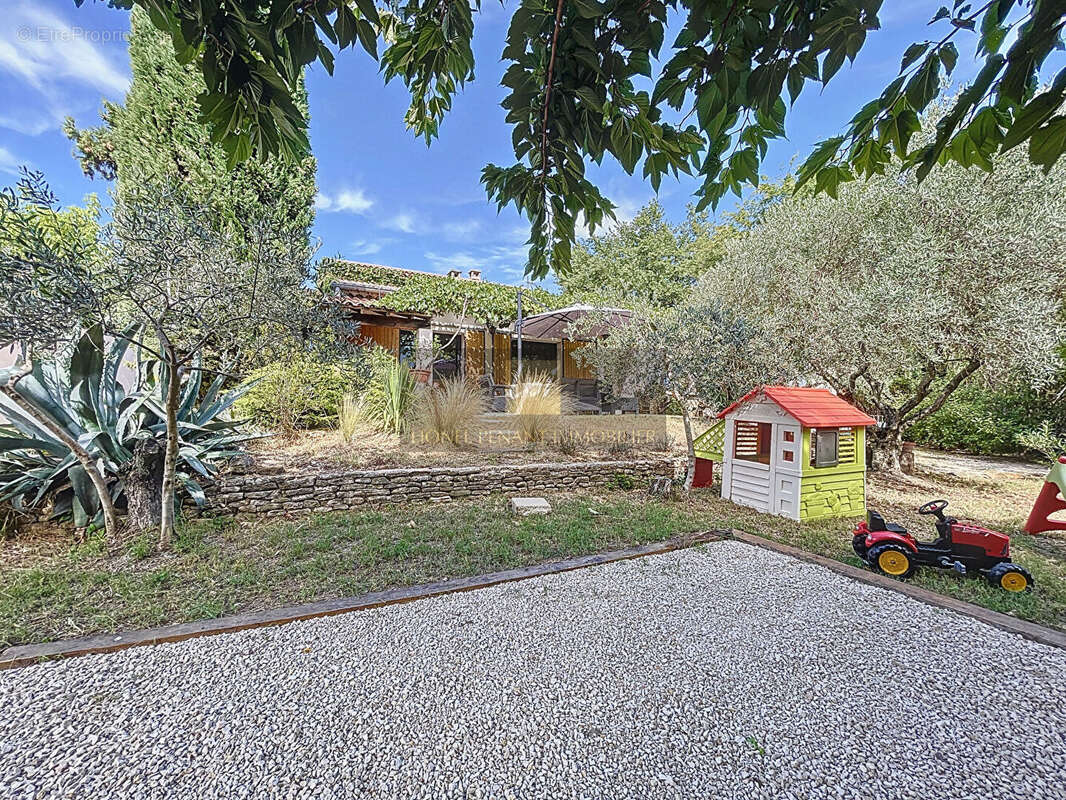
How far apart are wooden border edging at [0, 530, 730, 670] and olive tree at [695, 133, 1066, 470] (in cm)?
410

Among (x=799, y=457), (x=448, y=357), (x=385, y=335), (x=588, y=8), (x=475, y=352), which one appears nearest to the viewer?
(x=588, y=8)

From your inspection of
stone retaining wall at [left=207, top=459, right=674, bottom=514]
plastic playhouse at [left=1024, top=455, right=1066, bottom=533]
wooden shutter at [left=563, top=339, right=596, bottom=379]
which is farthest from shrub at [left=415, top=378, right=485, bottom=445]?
wooden shutter at [left=563, top=339, right=596, bottom=379]

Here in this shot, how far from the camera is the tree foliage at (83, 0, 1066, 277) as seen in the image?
1.04m

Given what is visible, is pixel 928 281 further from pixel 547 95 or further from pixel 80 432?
pixel 80 432

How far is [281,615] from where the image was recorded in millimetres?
2572

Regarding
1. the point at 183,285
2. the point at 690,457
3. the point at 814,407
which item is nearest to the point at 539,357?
the point at 690,457

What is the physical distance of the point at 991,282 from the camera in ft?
16.4

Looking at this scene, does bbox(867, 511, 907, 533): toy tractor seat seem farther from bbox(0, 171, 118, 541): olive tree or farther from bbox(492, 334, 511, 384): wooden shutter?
bbox(492, 334, 511, 384): wooden shutter

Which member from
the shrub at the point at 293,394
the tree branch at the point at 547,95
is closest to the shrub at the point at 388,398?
the shrub at the point at 293,394

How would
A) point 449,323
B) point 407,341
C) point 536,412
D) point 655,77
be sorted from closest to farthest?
point 655,77, point 536,412, point 407,341, point 449,323

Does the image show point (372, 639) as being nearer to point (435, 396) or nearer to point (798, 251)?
point (435, 396)

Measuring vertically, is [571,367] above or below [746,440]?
above

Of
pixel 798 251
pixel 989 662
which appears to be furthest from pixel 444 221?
pixel 989 662

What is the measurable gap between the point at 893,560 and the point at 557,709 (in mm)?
2948
